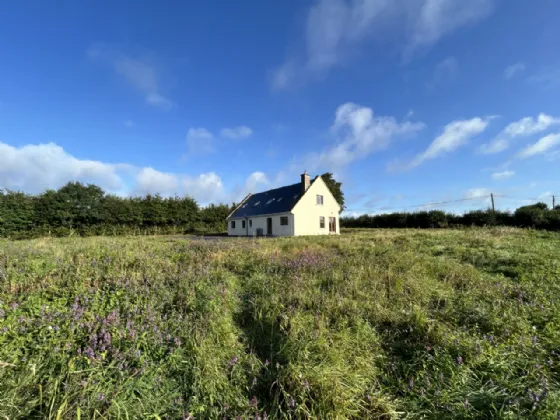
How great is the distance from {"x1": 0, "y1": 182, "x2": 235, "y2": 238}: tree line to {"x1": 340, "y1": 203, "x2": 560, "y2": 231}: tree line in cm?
2404

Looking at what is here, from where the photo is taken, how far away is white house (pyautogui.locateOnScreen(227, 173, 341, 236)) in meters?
26.6

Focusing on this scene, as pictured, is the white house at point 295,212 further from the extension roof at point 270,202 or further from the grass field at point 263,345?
the grass field at point 263,345

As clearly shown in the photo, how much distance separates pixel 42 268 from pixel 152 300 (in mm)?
2278

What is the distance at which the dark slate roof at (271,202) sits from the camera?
1100 inches

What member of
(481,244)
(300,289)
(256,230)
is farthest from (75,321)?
(256,230)

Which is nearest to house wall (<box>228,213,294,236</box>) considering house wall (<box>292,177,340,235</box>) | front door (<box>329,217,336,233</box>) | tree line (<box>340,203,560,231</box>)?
A: house wall (<box>292,177,340,235</box>)

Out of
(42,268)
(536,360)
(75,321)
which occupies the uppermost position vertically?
(42,268)

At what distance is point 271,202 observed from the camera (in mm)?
30938

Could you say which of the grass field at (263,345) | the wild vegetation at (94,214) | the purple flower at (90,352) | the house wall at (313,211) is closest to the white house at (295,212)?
the house wall at (313,211)

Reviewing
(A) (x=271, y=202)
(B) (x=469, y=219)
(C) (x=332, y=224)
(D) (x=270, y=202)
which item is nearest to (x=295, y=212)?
(A) (x=271, y=202)

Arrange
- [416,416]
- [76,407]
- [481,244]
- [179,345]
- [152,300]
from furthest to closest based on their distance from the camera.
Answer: [481,244]
[152,300]
[179,345]
[416,416]
[76,407]

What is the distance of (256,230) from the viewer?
30.7m

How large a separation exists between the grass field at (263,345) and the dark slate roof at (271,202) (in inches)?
878

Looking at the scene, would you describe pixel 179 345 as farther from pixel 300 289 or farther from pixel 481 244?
pixel 481 244
